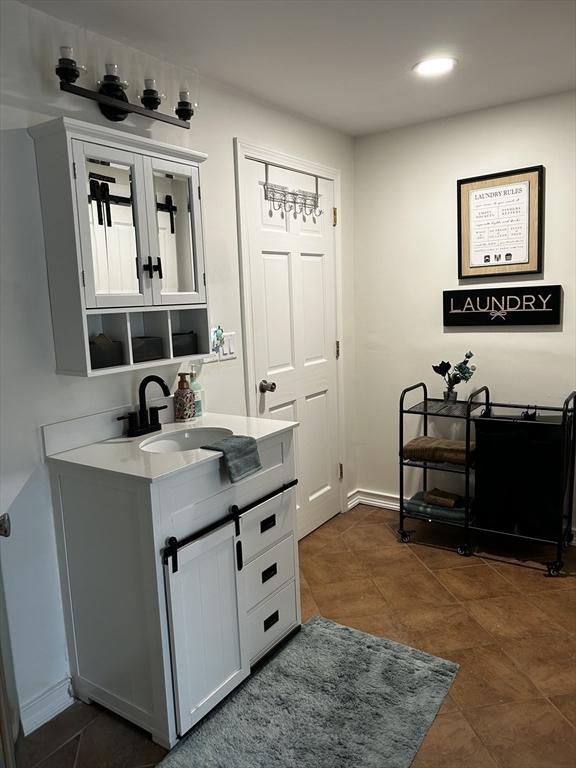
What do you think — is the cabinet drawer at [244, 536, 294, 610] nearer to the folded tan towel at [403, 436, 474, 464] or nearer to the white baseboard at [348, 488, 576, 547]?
the folded tan towel at [403, 436, 474, 464]

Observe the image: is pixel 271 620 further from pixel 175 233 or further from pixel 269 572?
pixel 175 233

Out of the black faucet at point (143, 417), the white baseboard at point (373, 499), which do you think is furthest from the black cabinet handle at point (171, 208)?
the white baseboard at point (373, 499)

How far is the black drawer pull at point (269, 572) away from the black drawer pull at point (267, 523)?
0.16 meters

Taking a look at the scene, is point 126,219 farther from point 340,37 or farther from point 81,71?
point 340,37

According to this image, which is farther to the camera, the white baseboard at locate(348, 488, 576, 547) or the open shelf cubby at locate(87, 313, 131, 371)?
the white baseboard at locate(348, 488, 576, 547)

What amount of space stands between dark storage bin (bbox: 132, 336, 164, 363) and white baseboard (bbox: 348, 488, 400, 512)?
7.03 feet

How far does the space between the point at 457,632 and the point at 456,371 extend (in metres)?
1.47

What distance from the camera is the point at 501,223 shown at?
10.9 ft

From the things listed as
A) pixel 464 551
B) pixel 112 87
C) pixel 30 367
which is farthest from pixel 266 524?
pixel 112 87

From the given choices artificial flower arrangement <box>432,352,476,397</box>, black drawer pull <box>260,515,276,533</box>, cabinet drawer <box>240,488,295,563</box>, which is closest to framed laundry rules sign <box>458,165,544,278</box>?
artificial flower arrangement <box>432,352,476,397</box>

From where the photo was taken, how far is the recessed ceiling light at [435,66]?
2.54 meters

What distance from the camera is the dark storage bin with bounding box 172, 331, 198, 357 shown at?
94.4 inches

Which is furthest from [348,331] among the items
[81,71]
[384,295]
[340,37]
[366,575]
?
[81,71]

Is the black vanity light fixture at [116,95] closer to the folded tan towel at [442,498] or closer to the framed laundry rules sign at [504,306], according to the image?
the framed laundry rules sign at [504,306]
